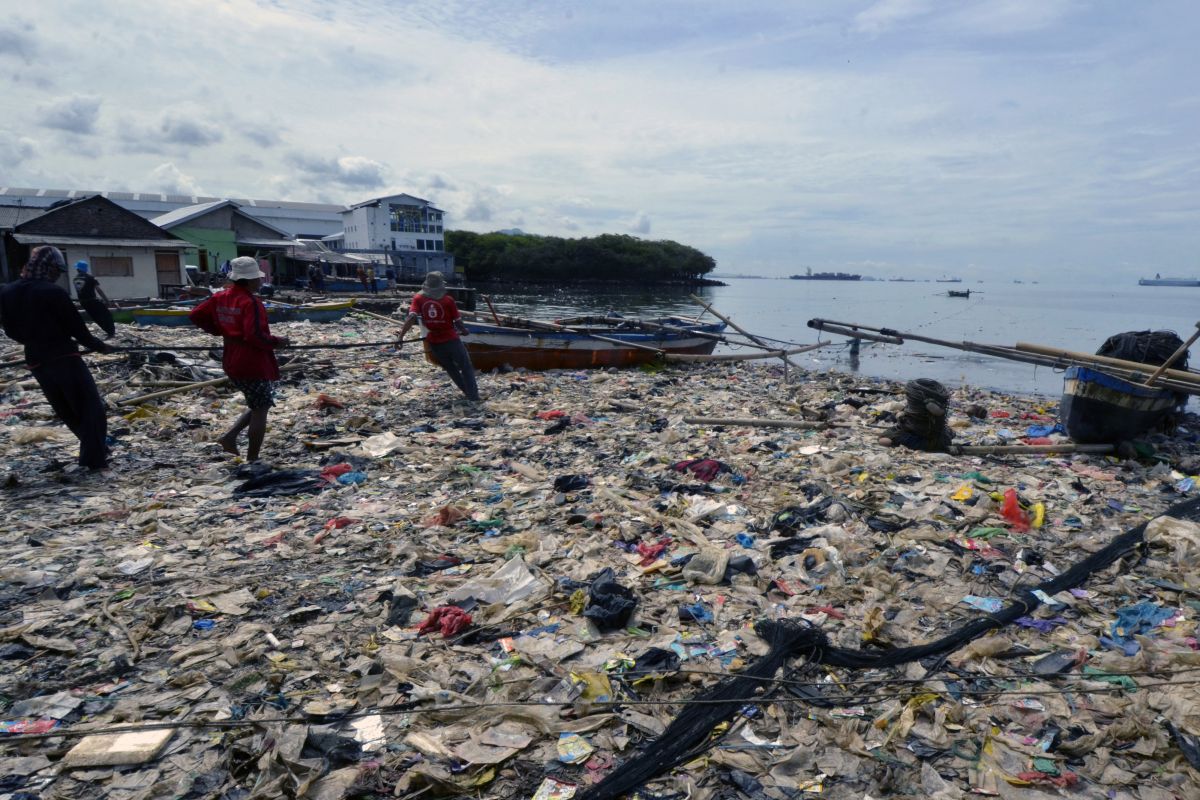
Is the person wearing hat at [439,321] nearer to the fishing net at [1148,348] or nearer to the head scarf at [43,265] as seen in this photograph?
the head scarf at [43,265]

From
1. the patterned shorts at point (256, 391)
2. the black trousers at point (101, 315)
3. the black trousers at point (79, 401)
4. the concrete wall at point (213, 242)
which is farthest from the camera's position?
the concrete wall at point (213, 242)

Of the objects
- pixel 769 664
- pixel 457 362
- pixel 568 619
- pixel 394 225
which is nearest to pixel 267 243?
pixel 394 225

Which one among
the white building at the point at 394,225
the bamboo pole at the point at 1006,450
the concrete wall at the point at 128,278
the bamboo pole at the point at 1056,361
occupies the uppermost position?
the white building at the point at 394,225

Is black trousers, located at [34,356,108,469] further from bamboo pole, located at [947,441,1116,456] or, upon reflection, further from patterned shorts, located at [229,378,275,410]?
bamboo pole, located at [947,441,1116,456]

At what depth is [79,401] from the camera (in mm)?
6203

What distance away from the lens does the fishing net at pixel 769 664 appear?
112 inches

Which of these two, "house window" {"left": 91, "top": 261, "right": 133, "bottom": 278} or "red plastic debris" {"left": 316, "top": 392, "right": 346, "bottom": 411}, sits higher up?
"house window" {"left": 91, "top": 261, "right": 133, "bottom": 278}

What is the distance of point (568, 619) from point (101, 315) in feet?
38.2

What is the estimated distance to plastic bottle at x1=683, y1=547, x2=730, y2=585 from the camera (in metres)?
4.56

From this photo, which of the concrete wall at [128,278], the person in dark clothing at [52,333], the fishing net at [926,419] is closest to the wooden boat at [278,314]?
the concrete wall at [128,278]

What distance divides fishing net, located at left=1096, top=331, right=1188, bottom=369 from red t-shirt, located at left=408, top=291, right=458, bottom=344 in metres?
9.20

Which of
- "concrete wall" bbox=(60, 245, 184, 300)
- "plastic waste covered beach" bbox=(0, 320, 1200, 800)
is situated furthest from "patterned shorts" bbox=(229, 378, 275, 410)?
"concrete wall" bbox=(60, 245, 184, 300)

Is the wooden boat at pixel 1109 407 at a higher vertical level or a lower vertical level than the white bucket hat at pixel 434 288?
lower

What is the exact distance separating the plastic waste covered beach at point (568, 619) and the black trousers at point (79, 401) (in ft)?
0.85
